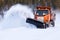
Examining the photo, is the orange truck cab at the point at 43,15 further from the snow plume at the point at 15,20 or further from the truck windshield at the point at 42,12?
the snow plume at the point at 15,20

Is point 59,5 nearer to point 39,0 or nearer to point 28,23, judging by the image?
point 39,0

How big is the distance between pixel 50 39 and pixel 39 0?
4182 centimetres

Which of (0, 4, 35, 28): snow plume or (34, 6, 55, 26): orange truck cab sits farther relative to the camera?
(0, 4, 35, 28): snow plume

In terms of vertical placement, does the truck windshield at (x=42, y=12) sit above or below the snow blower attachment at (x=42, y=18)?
above

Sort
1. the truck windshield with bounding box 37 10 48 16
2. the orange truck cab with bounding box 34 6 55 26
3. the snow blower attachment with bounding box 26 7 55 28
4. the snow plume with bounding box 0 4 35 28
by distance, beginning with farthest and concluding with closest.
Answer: the snow plume with bounding box 0 4 35 28, the truck windshield with bounding box 37 10 48 16, the orange truck cab with bounding box 34 6 55 26, the snow blower attachment with bounding box 26 7 55 28

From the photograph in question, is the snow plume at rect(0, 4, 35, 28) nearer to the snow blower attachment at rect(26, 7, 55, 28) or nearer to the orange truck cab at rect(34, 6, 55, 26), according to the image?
the snow blower attachment at rect(26, 7, 55, 28)

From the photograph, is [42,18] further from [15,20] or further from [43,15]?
[15,20]

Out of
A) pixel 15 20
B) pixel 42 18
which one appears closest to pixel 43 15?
pixel 42 18

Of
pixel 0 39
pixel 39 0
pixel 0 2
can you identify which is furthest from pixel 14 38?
pixel 39 0

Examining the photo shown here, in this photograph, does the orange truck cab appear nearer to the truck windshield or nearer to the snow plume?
the truck windshield

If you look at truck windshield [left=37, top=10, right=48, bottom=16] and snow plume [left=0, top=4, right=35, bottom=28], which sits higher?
truck windshield [left=37, top=10, right=48, bottom=16]

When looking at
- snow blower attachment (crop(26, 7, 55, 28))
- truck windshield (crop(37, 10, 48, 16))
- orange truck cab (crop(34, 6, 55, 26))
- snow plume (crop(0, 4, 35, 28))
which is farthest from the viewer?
snow plume (crop(0, 4, 35, 28))

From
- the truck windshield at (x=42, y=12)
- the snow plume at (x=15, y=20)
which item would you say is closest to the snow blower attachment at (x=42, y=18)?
the truck windshield at (x=42, y=12)

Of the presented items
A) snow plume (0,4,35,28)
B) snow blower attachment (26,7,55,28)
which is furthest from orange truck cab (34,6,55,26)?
snow plume (0,4,35,28)
